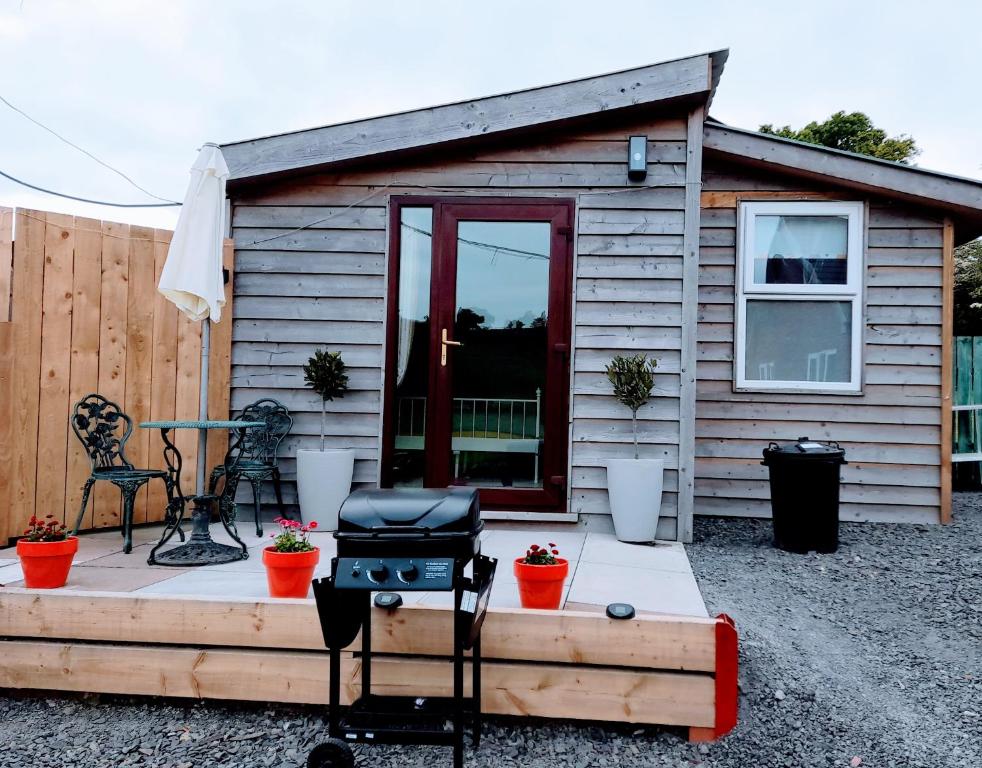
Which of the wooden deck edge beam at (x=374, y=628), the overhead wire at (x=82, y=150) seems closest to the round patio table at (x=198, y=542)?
the wooden deck edge beam at (x=374, y=628)

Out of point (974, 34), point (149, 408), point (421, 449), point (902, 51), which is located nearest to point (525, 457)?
point (421, 449)

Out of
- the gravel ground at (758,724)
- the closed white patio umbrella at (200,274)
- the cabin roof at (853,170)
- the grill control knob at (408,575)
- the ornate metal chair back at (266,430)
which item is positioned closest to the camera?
the grill control knob at (408,575)

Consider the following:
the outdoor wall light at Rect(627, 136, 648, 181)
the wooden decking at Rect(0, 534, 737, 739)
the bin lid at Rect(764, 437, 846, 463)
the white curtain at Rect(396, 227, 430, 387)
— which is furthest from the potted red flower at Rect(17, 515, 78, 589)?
the bin lid at Rect(764, 437, 846, 463)

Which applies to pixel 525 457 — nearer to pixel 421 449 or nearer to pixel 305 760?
pixel 421 449

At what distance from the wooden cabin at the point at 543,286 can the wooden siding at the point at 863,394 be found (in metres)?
0.02

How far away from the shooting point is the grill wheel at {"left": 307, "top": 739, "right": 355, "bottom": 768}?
183 cm

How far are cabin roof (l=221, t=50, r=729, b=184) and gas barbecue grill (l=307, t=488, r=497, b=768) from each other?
2791 millimetres

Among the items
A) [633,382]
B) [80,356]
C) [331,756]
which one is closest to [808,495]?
[633,382]

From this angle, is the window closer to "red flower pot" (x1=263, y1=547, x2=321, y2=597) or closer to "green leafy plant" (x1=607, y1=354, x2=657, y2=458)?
"green leafy plant" (x1=607, y1=354, x2=657, y2=458)

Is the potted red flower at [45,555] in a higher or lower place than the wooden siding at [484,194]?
lower

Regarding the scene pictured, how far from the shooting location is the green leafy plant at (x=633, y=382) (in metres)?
3.91

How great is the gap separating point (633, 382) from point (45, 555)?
2861 mm

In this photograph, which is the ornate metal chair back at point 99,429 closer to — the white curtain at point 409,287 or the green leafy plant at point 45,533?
the green leafy plant at point 45,533

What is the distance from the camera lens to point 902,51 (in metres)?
A: 14.2
